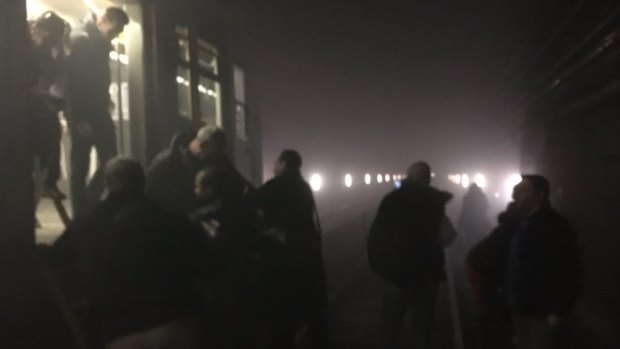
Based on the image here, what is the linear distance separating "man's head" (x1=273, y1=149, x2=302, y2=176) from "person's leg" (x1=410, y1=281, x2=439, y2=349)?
1514mm

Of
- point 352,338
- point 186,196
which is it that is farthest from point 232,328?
point 352,338

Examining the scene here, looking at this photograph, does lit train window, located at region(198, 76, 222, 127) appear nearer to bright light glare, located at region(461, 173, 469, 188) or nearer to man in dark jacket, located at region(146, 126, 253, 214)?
man in dark jacket, located at region(146, 126, 253, 214)

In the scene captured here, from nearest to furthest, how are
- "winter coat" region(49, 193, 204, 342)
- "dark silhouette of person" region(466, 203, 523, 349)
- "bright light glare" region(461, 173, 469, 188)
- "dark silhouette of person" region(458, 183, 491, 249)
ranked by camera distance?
"winter coat" region(49, 193, 204, 342) < "dark silhouette of person" region(466, 203, 523, 349) < "dark silhouette of person" region(458, 183, 491, 249) < "bright light glare" region(461, 173, 469, 188)

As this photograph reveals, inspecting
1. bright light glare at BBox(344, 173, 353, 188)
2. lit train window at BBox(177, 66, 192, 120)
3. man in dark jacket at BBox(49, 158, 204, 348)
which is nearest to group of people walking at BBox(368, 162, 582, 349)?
man in dark jacket at BBox(49, 158, 204, 348)

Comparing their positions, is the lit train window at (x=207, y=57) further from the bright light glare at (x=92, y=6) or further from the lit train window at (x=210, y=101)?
the bright light glare at (x=92, y=6)

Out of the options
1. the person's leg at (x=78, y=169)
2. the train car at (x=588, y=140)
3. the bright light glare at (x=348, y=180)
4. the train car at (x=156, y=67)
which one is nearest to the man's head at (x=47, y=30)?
the person's leg at (x=78, y=169)

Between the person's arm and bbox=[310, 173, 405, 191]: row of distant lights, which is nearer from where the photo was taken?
the person's arm

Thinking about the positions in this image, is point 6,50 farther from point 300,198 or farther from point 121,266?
point 300,198

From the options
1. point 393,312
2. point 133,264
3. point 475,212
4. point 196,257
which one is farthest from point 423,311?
point 475,212

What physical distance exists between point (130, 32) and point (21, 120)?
3194mm

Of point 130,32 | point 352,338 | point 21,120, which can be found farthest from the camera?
point 352,338

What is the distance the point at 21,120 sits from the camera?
4.60 m

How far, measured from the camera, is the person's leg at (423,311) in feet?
19.5

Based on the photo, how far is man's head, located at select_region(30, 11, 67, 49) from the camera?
5.44m
